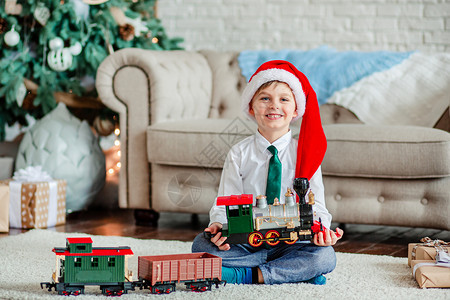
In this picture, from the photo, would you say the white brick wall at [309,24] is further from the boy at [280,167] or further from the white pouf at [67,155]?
the boy at [280,167]

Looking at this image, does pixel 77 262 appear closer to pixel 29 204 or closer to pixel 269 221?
pixel 269 221

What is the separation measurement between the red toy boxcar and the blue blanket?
5.11 feet

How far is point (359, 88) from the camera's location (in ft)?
9.05

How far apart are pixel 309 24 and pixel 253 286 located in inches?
94.6

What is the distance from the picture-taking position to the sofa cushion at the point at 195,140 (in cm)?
233

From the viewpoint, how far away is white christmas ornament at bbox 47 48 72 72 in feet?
A: 9.50

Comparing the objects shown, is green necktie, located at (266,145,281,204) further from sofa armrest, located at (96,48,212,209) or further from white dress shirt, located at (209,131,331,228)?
sofa armrest, located at (96,48,212,209)

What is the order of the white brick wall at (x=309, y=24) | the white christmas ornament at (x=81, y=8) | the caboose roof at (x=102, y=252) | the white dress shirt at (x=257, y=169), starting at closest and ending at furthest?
1. the caboose roof at (x=102, y=252)
2. the white dress shirt at (x=257, y=169)
3. the white christmas ornament at (x=81, y=8)
4. the white brick wall at (x=309, y=24)

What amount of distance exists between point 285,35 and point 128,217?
5.05 ft

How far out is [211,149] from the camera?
234 cm

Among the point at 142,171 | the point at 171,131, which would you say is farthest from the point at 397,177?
the point at 142,171

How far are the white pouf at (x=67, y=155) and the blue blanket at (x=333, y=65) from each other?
0.87 meters

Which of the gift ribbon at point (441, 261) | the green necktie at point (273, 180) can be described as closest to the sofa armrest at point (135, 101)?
the green necktie at point (273, 180)

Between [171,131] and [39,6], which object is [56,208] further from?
[39,6]
